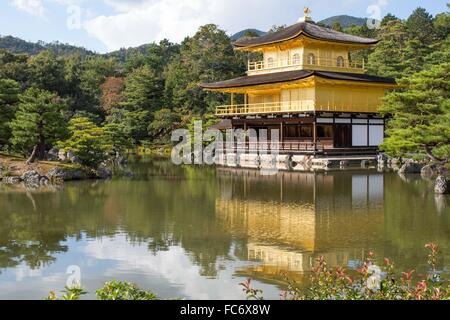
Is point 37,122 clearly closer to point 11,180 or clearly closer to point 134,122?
point 11,180

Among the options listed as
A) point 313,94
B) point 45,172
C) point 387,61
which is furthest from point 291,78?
point 45,172

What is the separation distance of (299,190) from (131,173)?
1005cm

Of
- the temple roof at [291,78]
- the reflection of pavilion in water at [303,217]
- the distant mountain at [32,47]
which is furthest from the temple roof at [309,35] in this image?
the distant mountain at [32,47]

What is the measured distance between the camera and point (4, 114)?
27578mm

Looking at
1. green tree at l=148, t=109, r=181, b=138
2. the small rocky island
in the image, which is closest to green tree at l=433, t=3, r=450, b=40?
green tree at l=148, t=109, r=181, b=138

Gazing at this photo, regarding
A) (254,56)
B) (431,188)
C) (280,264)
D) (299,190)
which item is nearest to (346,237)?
(280,264)

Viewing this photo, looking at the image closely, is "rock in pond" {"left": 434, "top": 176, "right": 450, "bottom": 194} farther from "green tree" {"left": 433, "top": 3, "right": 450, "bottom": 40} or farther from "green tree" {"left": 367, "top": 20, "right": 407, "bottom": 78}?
"green tree" {"left": 433, "top": 3, "right": 450, "bottom": 40}

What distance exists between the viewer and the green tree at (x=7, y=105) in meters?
27.1

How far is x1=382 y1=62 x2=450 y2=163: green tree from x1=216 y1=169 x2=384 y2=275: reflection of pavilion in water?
75.6 inches

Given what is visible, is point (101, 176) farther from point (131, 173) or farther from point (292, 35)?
point (292, 35)

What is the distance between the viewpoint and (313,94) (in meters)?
33.1

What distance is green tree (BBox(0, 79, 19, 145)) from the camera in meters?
27.1

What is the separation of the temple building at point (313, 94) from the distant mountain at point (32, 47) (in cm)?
11679

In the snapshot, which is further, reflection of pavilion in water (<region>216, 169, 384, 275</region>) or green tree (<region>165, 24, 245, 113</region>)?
green tree (<region>165, 24, 245, 113</region>)
